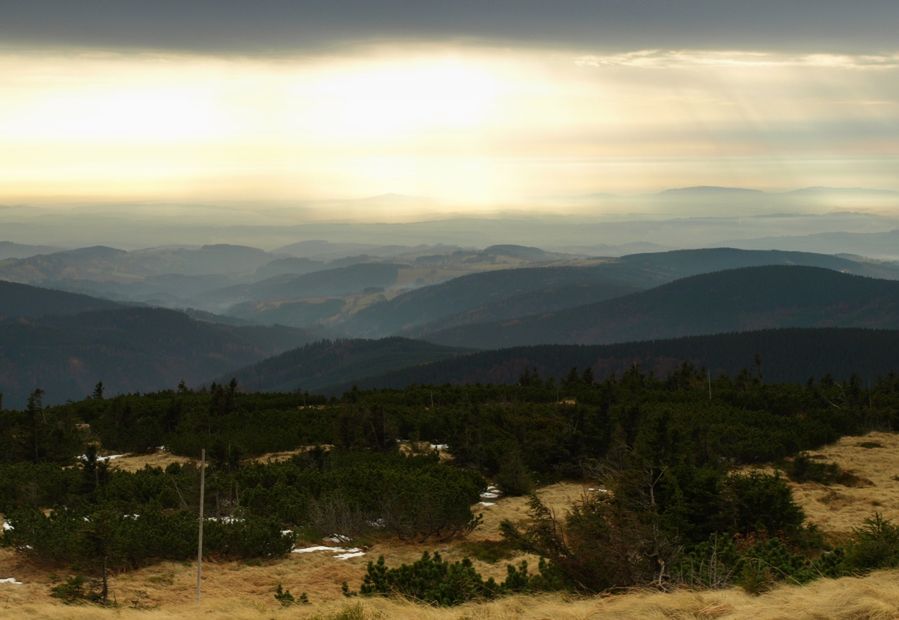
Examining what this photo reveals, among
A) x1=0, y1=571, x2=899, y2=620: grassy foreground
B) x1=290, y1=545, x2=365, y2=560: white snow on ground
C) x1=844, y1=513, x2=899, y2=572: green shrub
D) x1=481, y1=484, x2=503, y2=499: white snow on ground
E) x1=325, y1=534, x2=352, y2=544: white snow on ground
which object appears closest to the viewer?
x1=0, y1=571, x2=899, y2=620: grassy foreground

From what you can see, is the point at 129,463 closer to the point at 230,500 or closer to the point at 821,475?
the point at 230,500

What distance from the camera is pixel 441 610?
16.9 m

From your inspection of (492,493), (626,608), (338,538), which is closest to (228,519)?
(338,538)

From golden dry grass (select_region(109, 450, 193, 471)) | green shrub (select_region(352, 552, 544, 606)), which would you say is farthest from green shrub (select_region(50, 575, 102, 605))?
golden dry grass (select_region(109, 450, 193, 471))

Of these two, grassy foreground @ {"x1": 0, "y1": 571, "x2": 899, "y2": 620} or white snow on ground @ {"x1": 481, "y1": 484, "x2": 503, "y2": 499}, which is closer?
grassy foreground @ {"x1": 0, "y1": 571, "x2": 899, "y2": 620}

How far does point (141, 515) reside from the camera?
1085 inches

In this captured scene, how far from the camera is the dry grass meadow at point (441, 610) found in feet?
50.6

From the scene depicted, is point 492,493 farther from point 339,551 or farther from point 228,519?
point 228,519

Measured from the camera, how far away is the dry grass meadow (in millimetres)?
15430

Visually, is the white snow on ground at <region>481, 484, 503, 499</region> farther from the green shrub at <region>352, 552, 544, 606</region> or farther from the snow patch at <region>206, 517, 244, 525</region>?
the green shrub at <region>352, 552, 544, 606</region>

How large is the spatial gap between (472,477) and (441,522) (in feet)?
25.2

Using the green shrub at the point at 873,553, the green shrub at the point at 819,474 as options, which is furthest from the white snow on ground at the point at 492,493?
the green shrub at the point at 873,553

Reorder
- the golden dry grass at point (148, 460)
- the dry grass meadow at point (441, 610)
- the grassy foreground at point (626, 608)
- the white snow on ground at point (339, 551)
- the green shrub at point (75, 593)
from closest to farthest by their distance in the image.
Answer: the grassy foreground at point (626, 608)
the dry grass meadow at point (441, 610)
the green shrub at point (75, 593)
the white snow on ground at point (339, 551)
the golden dry grass at point (148, 460)

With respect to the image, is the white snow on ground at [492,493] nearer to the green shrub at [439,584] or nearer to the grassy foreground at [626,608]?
the green shrub at [439,584]
